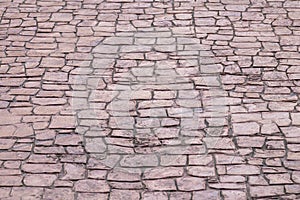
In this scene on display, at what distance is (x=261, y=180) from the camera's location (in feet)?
19.5

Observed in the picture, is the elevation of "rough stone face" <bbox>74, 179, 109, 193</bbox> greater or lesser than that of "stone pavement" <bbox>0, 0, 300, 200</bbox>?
lesser

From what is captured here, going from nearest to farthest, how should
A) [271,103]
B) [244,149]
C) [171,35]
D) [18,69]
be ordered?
[244,149]
[271,103]
[18,69]
[171,35]

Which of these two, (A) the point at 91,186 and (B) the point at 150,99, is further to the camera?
(B) the point at 150,99

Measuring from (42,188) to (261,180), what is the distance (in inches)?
91.1

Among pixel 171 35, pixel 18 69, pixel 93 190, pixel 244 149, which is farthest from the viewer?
pixel 171 35

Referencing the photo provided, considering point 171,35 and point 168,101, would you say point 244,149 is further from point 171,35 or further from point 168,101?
point 171,35

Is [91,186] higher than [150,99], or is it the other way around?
[150,99]

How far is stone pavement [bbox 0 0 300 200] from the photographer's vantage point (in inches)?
236

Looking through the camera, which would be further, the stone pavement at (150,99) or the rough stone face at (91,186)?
the stone pavement at (150,99)

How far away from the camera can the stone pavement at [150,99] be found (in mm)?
5992

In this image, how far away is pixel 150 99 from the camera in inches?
283

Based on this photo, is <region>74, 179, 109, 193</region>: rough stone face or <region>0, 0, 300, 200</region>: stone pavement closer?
<region>74, 179, 109, 193</region>: rough stone face

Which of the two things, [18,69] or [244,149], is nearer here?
[244,149]

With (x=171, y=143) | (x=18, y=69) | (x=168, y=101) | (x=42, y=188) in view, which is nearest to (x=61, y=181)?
(x=42, y=188)
